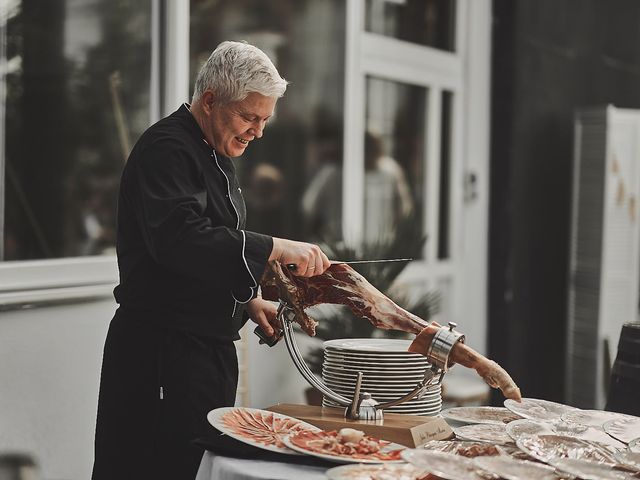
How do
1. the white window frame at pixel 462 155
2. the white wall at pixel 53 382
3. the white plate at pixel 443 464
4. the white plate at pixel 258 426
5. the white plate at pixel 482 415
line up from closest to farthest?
the white plate at pixel 443 464, the white plate at pixel 258 426, the white plate at pixel 482 415, the white wall at pixel 53 382, the white window frame at pixel 462 155

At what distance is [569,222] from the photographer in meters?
6.77

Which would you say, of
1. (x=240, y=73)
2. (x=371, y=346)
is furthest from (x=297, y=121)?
(x=371, y=346)

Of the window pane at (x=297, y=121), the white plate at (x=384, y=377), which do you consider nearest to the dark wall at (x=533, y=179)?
the window pane at (x=297, y=121)

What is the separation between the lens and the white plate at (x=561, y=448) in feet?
6.38

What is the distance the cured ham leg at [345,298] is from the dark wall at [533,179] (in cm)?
421

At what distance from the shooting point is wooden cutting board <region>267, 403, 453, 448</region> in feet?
6.76

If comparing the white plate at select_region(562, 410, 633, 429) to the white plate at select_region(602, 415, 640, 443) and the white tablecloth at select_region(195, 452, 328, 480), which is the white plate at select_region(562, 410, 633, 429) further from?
the white tablecloth at select_region(195, 452, 328, 480)

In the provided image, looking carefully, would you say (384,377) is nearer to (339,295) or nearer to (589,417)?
(339,295)

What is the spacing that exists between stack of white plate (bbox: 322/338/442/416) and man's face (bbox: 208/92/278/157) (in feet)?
1.96

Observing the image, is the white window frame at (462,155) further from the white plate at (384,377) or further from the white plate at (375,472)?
the white plate at (375,472)

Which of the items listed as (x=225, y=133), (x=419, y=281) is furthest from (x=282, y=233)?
(x=225, y=133)

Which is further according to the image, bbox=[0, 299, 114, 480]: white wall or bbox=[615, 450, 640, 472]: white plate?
bbox=[0, 299, 114, 480]: white wall

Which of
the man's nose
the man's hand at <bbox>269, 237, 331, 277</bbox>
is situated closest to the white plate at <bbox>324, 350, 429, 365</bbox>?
the man's hand at <bbox>269, 237, 331, 277</bbox>

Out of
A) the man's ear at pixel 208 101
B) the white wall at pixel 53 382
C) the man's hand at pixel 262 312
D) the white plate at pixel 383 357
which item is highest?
the man's ear at pixel 208 101
